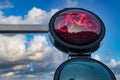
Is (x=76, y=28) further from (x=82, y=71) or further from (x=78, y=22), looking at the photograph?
(x=82, y=71)

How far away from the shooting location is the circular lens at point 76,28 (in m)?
2.61

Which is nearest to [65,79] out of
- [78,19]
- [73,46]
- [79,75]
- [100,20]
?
[79,75]

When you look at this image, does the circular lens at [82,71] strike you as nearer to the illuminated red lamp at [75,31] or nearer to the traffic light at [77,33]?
the traffic light at [77,33]

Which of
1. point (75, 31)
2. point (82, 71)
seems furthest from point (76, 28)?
point (82, 71)

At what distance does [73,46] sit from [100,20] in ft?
1.44

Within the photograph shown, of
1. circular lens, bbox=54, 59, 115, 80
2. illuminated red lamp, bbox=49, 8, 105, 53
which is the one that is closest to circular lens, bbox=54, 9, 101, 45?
illuminated red lamp, bbox=49, 8, 105, 53

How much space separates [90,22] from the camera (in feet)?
8.80

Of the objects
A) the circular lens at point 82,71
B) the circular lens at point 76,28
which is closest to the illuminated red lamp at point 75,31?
the circular lens at point 76,28

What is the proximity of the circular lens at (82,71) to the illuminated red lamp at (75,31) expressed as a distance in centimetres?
27

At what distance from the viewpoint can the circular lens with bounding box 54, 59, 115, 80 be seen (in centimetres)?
224

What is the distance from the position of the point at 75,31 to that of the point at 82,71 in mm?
477

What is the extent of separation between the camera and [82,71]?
229 centimetres

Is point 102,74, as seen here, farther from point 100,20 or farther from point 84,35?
point 100,20

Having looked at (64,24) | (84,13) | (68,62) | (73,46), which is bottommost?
(68,62)
